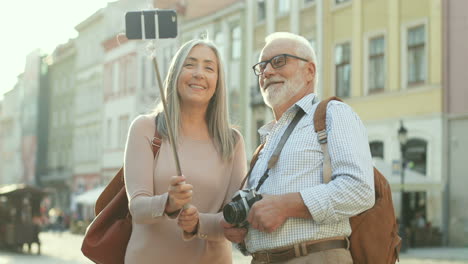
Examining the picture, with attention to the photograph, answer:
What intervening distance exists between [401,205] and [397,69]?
455 centimetres

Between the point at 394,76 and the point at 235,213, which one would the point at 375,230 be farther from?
the point at 394,76

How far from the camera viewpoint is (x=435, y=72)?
82.5ft

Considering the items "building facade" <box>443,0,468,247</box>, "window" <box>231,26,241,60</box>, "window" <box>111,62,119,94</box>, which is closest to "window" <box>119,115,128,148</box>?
"window" <box>111,62,119,94</box>

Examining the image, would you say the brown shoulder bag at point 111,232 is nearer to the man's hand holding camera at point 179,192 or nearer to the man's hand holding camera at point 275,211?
the man's hand holding camera at point 179,192

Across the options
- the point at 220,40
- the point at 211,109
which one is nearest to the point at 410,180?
the point at 220,40

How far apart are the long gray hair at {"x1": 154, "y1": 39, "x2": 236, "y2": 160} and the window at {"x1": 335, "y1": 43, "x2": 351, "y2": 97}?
25.5 m

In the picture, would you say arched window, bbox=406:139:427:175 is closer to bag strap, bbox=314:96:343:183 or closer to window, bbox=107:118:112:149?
bag strap, bbox=314:96:343:183

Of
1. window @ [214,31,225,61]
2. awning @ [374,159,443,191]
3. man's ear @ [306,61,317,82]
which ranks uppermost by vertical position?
window @ [214,31,225,61]

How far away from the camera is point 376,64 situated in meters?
28.3

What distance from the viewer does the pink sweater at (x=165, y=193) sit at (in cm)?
401

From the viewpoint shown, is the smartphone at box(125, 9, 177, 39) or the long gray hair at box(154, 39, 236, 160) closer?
the smartphone at box(125, 9, 177, 39)

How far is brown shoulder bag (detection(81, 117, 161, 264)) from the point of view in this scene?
13.8ft

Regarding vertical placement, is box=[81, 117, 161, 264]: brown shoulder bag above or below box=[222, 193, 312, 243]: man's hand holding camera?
below

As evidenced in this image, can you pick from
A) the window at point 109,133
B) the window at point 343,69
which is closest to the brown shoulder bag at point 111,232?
the window at point 343,69
